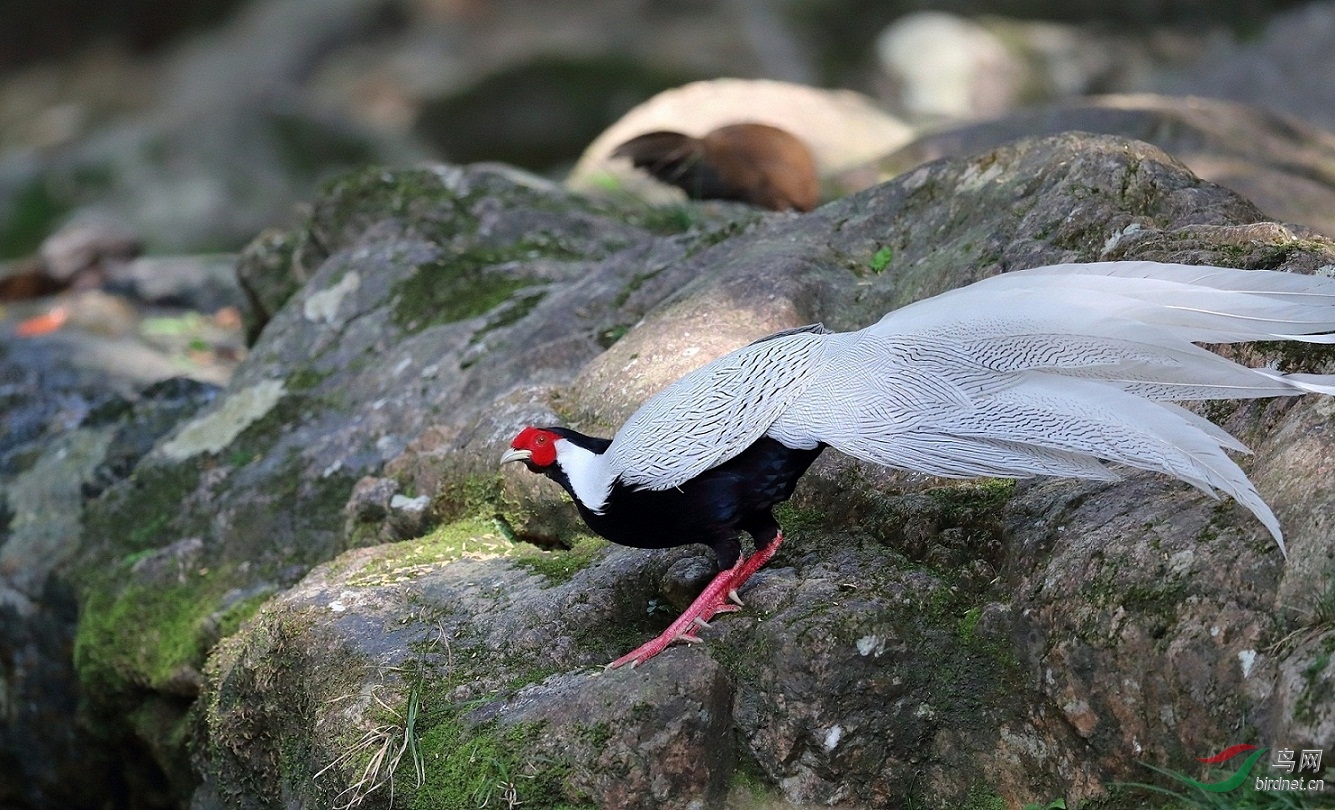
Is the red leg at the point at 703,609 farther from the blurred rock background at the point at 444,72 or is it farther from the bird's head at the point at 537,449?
the blurred rock background at the point at 444,72

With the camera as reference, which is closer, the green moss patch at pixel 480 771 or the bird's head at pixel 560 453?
the green moss patch at pixel 480 771

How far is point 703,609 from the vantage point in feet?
11.2

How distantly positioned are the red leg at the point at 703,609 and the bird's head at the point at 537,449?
57 cm

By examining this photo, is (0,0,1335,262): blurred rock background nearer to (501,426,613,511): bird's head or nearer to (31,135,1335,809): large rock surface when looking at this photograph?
(31,135,1335,809): large rock surface

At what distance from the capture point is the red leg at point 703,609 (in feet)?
11.0

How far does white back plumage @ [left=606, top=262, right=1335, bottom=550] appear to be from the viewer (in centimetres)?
285

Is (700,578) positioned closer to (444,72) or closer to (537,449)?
(537,449)

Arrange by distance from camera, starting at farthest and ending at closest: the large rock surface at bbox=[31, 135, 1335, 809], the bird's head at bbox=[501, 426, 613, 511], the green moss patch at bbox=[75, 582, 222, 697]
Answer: the green moss patch at bbox=[75, 582, 222, 697]
the bird's head at bbox=[501, 426, 613, 511]
the large rock surface at bbox=[31, 135, 1335, 809]

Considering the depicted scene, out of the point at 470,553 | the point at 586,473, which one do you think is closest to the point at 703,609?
the point at 586,473

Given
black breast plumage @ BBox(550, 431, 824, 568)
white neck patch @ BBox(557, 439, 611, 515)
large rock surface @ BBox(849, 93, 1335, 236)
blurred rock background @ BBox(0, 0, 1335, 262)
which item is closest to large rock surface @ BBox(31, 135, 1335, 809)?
black breast plumage @ BBox(550, 431, 824, 568)

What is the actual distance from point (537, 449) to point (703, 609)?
66cm

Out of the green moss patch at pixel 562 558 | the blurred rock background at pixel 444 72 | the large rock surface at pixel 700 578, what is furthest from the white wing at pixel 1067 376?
the blurred rock background at pixel 444 72

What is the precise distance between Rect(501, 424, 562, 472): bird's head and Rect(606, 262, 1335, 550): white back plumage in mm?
208

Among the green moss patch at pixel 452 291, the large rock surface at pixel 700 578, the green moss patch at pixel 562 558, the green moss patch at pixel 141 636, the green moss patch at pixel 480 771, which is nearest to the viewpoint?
the large rock surface at pixel 700 578
